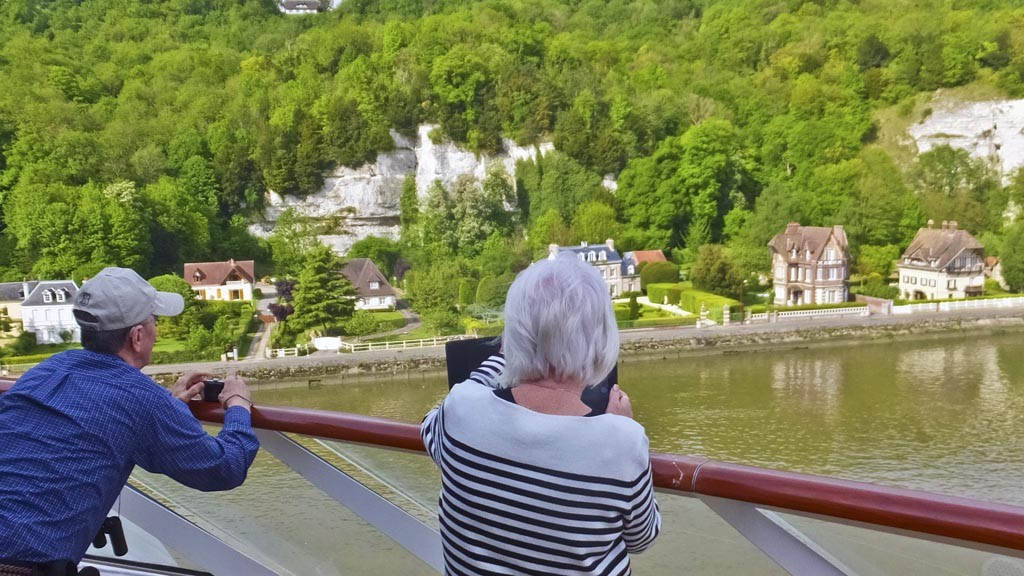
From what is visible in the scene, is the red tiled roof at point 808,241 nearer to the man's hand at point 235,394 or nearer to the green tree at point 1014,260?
the green tree at point 1014,260

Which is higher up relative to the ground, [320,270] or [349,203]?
[349,203]

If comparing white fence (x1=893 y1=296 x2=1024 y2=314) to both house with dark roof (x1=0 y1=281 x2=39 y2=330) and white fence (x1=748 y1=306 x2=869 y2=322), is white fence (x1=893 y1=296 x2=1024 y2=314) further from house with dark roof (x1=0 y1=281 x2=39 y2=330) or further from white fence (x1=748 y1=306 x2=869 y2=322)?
house with dark roof (x1=0 y1=281 x2=39 y2=330)

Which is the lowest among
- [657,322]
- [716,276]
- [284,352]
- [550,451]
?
[284,352]

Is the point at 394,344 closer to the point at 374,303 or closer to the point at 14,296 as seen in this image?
the point at 374,303

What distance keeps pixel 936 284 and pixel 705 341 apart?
692 centimetres

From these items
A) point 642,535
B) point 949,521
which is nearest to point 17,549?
point 642,535

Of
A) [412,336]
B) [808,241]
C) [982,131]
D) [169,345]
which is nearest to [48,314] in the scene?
[169,345]

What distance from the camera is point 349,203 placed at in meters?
21.2

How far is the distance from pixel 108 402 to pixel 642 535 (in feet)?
1.76

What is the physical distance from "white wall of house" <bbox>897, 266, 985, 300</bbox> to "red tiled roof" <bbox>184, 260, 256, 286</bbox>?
14.5m

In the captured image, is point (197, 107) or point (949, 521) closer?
point (949, 521)

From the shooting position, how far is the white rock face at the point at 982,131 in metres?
22.9

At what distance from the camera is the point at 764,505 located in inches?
→ 28.9

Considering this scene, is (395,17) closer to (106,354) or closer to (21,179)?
(21,179)
